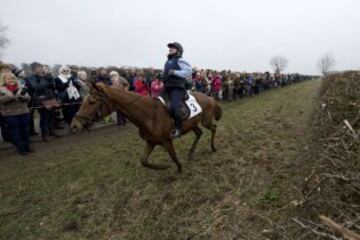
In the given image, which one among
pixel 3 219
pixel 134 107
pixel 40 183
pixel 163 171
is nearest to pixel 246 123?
pixel 163 171

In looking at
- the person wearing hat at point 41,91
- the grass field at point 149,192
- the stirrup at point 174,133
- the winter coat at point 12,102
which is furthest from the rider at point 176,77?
the person wearing hat at point 41,91

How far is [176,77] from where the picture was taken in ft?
18.5

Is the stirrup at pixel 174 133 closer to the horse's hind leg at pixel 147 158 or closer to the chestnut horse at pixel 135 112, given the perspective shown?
the chestnut horse at pixel 135 112

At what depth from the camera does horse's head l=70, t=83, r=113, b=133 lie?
4.71m

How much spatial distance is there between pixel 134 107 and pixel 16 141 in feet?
13.7

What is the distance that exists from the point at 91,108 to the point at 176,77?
5.78 feet

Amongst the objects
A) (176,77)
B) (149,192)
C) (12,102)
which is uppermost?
(176,77)

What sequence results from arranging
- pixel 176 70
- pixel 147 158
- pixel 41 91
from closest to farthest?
pixel 147 158 < pixel 176 70 < pixel 41 91

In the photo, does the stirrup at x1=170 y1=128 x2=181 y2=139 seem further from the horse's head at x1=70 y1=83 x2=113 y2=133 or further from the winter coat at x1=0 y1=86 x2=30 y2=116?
the winter coat at x1=0 y1=86 x2=30 y2=116

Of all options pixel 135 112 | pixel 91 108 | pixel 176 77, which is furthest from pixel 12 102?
pixel 176 77

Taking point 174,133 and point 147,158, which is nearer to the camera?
point 147,158

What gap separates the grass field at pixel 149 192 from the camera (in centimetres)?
390

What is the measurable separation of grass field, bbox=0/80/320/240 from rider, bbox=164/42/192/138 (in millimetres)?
1140

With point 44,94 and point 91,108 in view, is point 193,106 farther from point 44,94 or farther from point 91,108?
point 44,94
